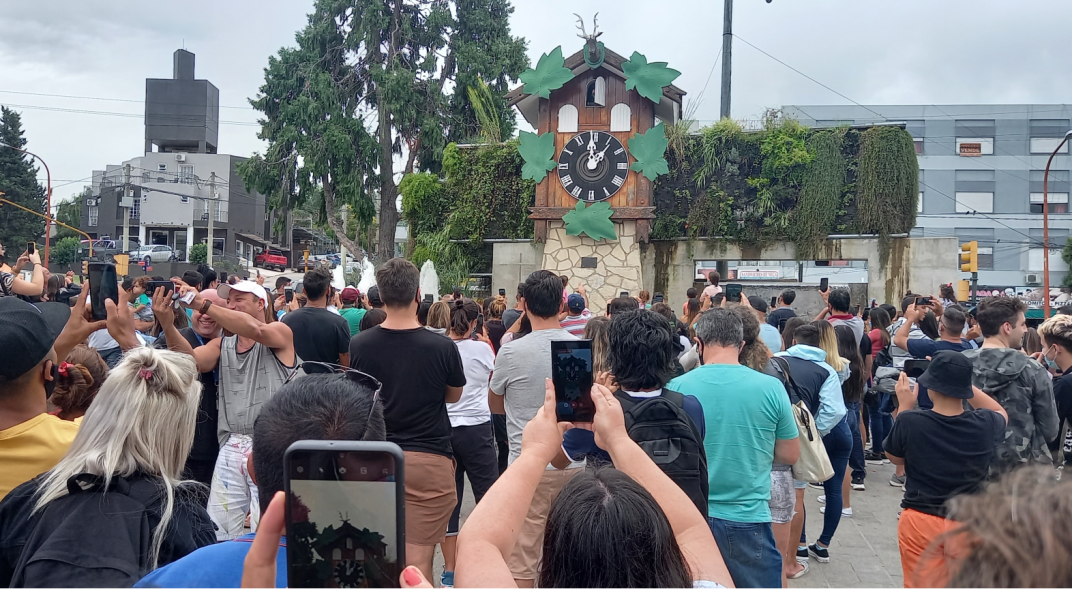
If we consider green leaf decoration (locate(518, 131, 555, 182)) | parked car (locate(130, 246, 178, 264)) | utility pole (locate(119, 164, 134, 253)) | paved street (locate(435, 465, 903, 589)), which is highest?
utility pole (locate(119, 164, 134, 253))

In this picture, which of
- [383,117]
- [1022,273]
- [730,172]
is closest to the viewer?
[730,172]

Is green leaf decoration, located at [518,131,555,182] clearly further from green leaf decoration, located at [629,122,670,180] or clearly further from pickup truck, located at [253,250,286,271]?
pickup truck, located at [253,250,286,271]

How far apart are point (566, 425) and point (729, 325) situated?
180 centimetres

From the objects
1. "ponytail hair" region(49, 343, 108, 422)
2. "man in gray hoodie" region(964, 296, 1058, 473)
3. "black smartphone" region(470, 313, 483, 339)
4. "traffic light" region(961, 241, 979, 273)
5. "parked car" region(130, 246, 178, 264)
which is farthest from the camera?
"parked car" region(130, 246, 178, 264)

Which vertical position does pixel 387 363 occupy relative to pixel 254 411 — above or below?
above

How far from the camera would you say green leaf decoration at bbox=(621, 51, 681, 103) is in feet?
47.5

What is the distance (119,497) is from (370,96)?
25239 millimetres

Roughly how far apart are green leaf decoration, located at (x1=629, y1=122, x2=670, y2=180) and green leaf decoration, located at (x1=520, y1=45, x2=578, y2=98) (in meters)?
1.96

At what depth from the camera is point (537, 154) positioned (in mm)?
15070

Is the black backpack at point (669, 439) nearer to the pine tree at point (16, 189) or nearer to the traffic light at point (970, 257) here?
the traffic light at point (970, 257)

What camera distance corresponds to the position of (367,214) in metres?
25.2

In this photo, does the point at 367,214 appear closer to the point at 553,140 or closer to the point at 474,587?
the point at 553,140

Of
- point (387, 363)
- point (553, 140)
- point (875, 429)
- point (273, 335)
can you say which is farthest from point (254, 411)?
point (553, 140)

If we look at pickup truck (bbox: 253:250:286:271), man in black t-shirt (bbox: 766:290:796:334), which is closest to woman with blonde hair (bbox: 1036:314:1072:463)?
man in black t-shirt (bbox: 766:290:796:334)
